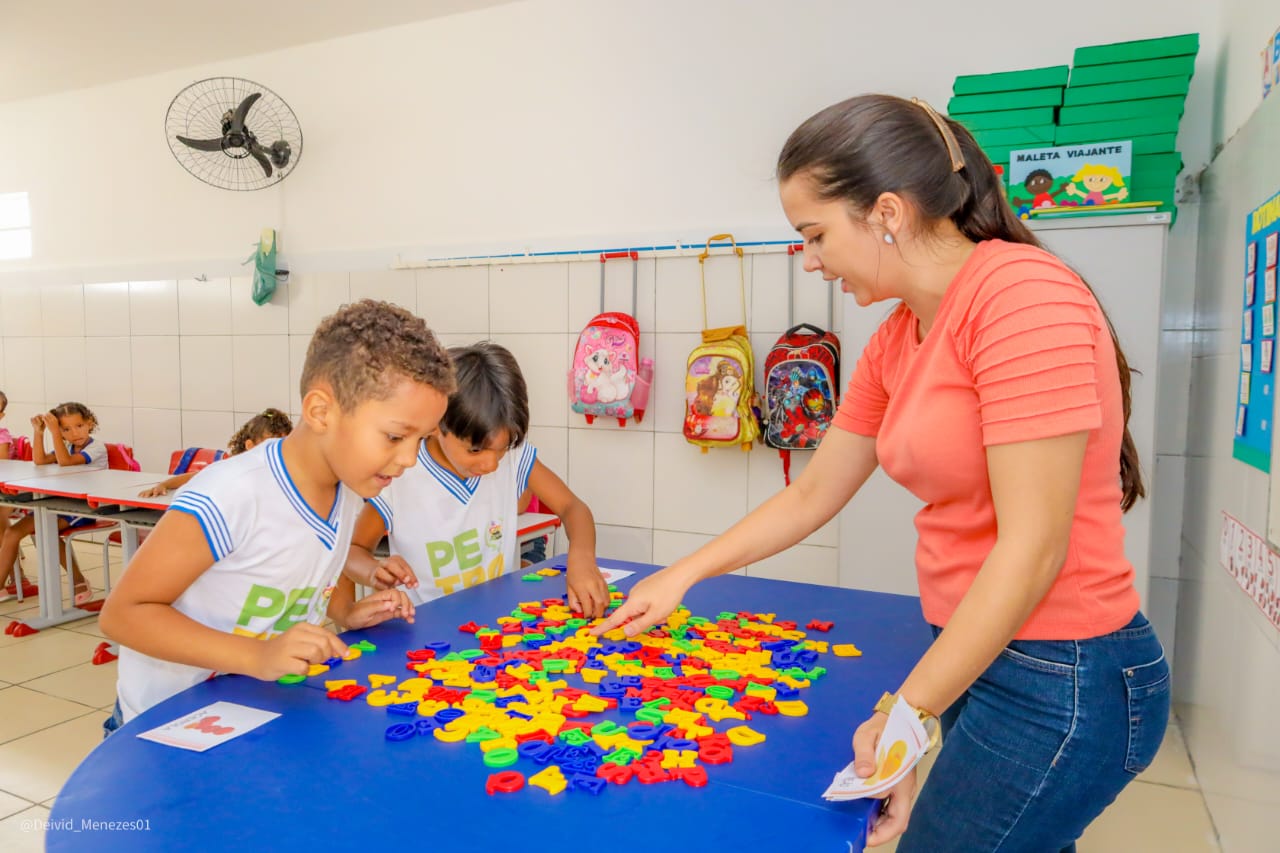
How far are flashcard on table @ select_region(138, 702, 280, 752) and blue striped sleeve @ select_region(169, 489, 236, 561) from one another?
260 millimetres

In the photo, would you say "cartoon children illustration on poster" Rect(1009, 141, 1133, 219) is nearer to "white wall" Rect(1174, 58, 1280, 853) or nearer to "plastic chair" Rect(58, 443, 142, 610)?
"white wall" Rect(1174, 58, 1280, 853)

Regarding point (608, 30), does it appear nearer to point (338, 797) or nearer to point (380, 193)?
point (380, 193)

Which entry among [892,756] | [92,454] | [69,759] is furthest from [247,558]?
[92,454]

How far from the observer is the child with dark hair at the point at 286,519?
1.32 m

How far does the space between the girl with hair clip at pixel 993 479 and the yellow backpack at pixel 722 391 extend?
2.30 m

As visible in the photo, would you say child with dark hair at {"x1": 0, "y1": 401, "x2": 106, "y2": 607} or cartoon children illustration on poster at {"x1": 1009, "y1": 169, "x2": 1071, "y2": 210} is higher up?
cartoon children illustration on poster at {"x1": 1009, "y1": 169, "x2": 1071, "y2": 210}

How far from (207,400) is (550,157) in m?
2.62

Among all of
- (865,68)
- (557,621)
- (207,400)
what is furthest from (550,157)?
(557,621)

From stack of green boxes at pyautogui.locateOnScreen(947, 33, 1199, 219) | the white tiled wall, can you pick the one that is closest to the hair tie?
stack of green boxes at pyautogui.locateOnScreen(947, 33, 1199, 219)

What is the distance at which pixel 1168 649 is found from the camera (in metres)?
3.13

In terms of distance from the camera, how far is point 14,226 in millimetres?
6074

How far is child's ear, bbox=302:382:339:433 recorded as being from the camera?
1.48m

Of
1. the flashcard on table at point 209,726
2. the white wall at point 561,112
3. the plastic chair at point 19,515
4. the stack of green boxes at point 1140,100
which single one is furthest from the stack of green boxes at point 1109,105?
the plastic chair at point 19,515

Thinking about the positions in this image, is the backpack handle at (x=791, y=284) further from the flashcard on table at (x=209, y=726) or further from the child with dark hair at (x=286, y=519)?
the flashcard on table at (x=209, y=726)
